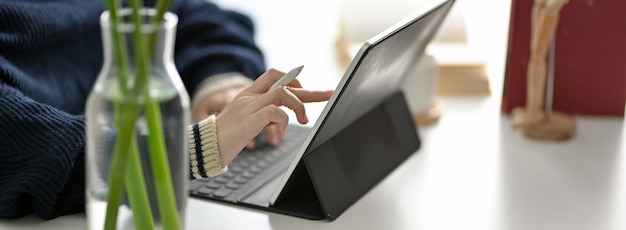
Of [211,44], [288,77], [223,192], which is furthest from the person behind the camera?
[211,44]

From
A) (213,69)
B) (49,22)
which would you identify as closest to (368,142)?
(213,69)

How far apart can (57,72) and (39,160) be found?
30 cm

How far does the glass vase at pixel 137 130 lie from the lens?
74 centimetres

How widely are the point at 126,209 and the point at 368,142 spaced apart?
390 millimetres

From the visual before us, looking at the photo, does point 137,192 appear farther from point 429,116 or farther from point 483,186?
point 429,116

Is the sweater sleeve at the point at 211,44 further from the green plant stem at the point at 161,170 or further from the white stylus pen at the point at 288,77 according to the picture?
the green plant stem at the point at 161,170

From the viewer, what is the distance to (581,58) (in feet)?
4.28

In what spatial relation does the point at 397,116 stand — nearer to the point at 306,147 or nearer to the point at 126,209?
the point at 306,147

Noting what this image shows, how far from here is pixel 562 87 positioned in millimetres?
1328

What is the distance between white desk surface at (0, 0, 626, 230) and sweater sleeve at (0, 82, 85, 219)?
0.02m

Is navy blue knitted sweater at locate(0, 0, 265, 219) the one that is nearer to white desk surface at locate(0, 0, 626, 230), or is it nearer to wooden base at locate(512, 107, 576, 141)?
white desk surface at locate(0, 0, 626, 230)

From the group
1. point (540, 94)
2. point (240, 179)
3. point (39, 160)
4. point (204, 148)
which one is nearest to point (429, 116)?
point (540, 94)

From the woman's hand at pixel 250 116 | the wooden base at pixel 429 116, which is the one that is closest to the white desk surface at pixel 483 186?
the wooden base at pixel 429 116

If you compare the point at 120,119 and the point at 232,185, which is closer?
the point at 120,119
